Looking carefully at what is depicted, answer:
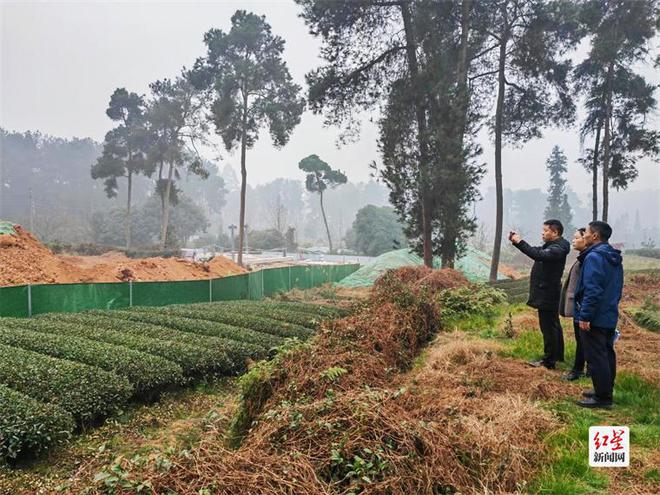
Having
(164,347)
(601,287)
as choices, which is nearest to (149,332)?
(164,347)

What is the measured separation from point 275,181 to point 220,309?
120044 millimetres

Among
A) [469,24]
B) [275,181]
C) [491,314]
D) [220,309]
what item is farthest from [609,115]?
[275,181]

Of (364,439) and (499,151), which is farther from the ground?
(499,151)

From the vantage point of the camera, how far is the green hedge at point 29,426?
12.8ft

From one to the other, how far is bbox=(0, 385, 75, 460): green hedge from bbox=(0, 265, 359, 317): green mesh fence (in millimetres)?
6291

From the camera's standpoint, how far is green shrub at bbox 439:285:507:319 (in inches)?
337

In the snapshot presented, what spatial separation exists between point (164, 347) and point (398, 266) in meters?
17.8

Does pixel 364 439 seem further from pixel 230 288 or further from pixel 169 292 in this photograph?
pixel 230 288

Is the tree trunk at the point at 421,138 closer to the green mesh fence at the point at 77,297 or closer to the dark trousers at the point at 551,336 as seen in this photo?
the green mesh fence at the point at 77,297

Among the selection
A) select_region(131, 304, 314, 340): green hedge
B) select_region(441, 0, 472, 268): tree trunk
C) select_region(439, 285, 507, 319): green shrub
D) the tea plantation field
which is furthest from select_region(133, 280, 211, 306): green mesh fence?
select_region(441, 0, 472, 268): tree trunk

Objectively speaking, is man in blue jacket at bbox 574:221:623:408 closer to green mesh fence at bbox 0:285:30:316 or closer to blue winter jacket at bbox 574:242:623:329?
blue winter jacket at bbox 574:242:623:329

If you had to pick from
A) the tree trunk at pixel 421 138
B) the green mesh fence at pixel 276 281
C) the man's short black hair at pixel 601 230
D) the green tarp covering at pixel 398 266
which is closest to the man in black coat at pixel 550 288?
the man's short black hair at pixel 601 230

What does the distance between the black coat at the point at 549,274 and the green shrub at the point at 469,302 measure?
3402 millimetres

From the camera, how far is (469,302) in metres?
8.86
